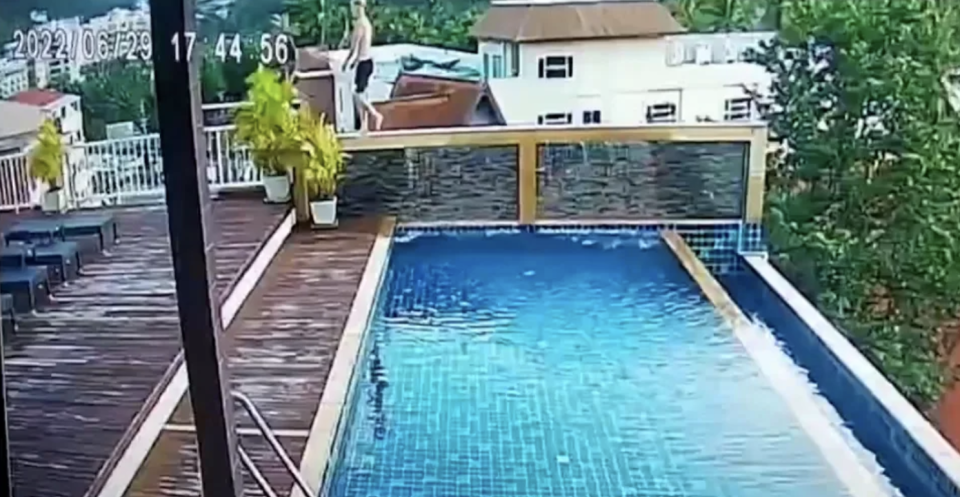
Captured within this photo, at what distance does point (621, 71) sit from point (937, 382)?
2559 millimetres

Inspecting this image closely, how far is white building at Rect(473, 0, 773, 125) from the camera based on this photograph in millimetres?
6645

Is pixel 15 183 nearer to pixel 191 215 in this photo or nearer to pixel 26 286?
A: pixel 26 286

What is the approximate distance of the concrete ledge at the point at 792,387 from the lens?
3.87 m

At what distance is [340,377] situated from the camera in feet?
14.8

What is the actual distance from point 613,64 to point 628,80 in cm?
18

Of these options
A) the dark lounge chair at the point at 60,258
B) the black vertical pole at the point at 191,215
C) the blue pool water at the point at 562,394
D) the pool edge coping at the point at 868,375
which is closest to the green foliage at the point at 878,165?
the pool edge coping at the point at 868,375

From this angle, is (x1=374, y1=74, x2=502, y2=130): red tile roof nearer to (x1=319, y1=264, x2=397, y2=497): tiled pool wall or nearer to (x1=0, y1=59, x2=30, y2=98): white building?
(x1=319, y1=264, x2=397, y2=497): tiled pool wall

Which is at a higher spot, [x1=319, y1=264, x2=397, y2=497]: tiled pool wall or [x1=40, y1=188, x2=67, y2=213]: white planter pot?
[x1=40, y1=188, x2=67, y2=213]: white planter pot

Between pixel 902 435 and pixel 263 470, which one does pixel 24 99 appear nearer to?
pixel 263 470

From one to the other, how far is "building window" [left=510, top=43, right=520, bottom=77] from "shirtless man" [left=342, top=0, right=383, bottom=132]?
849 mm

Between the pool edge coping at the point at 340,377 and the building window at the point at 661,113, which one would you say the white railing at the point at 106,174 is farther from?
the building window at the point at 661,113

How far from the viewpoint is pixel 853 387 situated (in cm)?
482

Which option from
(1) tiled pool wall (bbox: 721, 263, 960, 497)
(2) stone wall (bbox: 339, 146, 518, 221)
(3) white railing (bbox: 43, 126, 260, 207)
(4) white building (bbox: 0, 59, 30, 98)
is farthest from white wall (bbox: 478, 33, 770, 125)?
(4) white building (bbox: 0, 59, 30, 98)

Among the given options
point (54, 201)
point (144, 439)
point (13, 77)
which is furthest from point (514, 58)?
point (13, 77)
